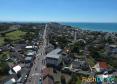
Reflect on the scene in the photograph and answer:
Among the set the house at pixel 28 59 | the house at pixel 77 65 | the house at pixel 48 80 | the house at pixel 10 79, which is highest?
the house at pixel 48 80

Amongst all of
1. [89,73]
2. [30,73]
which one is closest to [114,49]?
[89,73]

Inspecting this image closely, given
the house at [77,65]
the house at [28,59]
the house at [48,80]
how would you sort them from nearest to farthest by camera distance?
the house at [48,80] → the house at [77,65] → the house at [28,59]

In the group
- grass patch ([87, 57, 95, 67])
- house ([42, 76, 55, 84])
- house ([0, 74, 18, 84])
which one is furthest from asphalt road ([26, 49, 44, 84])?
grass patch ([87, 57, 95, 67])

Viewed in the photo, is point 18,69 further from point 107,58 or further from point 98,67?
point 107,58

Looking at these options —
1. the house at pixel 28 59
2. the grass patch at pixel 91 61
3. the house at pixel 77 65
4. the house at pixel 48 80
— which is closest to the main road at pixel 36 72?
the house at pixel 48 80

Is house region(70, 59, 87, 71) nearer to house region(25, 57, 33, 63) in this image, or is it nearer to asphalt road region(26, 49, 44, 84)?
asphalt road region(26, 49, 44, 84)

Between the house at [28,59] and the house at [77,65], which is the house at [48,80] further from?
the house at [28,59]

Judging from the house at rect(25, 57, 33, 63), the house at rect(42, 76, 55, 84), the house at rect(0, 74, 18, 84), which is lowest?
the house at rect(25, 57, 33, 63)

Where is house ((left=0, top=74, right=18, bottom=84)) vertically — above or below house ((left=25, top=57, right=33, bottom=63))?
above

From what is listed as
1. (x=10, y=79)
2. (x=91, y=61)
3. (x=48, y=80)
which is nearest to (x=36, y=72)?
(x=10, y=79)

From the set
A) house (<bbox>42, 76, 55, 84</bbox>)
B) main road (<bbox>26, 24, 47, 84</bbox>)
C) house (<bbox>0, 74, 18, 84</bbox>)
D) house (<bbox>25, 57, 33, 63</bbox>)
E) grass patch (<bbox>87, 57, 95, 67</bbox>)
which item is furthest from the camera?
house (<bbox>25, 57, 33, 63</bbox>)

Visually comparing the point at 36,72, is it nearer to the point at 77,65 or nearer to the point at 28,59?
the point at 77,65
